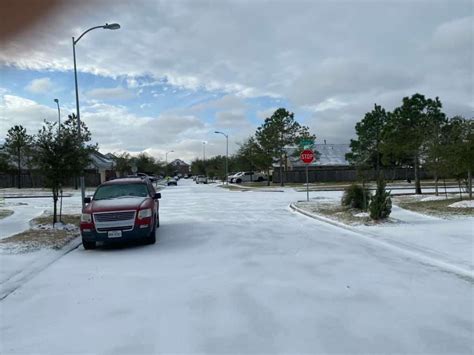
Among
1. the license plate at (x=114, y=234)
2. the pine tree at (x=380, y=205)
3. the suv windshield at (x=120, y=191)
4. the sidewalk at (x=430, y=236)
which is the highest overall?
the suv windshield at (x=120, y=191)

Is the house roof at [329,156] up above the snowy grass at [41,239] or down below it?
above

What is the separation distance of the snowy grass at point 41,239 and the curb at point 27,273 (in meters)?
0.51

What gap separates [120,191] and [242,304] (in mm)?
6910

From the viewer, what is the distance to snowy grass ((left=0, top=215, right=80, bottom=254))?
9875mm

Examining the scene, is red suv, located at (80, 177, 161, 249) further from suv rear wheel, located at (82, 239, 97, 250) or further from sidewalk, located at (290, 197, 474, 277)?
sidewalk, located at (290, 197, 474, 277)

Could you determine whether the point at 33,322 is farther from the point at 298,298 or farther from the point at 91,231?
the point at 91,231

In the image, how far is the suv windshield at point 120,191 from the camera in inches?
441

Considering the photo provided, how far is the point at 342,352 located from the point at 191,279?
10.9 feet

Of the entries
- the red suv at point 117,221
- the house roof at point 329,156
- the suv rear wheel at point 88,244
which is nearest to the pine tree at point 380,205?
the red suv at point 117,221

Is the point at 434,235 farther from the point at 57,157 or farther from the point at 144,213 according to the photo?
the point at 57,157

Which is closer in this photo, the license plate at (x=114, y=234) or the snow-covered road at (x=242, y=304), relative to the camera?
the snow-covered road at (x=242, y=304)

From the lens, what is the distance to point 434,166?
2145 centimetres

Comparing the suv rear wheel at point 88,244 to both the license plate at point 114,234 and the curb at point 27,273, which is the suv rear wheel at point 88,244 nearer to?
the curb at point 27,273

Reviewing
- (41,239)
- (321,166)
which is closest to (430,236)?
(41,239)
